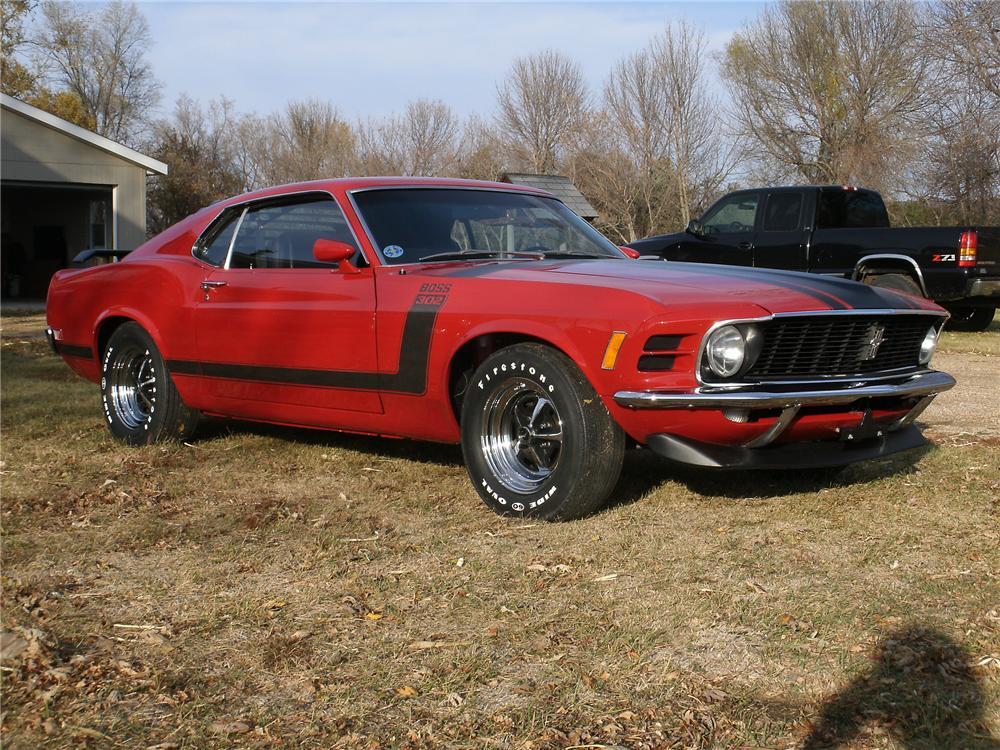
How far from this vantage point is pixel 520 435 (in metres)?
4.78

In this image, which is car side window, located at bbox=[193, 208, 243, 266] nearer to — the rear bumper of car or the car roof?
the car roof

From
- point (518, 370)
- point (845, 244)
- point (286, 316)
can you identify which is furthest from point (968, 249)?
point (518, 370)

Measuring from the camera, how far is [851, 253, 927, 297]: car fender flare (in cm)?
1258

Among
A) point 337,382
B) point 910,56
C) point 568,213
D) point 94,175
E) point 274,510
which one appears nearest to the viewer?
point 274,510

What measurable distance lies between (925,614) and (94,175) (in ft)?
73.6

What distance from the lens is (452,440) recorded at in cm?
507

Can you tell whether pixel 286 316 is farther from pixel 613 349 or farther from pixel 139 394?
pixel 613 349

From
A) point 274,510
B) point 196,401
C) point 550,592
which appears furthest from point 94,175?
point 550,592

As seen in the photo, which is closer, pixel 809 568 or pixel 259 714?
pixel 259 714

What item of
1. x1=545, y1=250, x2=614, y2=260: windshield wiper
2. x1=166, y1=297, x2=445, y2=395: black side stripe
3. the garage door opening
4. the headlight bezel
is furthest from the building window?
the headlight bezel

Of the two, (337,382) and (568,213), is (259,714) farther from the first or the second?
(568,213)

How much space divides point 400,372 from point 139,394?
2374mm

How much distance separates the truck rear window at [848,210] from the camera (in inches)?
527

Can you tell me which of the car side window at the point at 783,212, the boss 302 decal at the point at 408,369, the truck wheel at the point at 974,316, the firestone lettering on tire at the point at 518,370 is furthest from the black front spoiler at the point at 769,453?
the truck wheel at the point at 974,316
